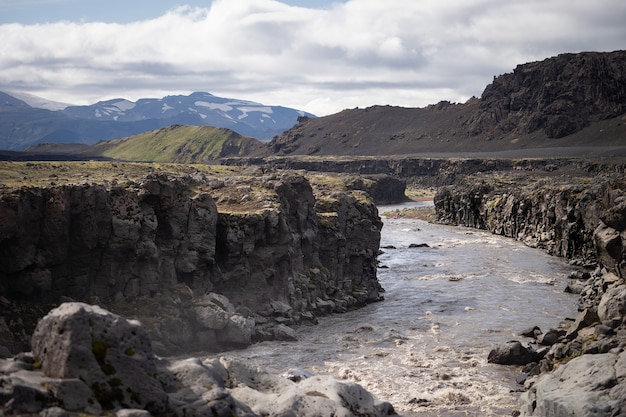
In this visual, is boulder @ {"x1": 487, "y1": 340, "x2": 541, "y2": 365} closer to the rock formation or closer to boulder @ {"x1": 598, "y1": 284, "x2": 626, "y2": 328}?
the rock formation

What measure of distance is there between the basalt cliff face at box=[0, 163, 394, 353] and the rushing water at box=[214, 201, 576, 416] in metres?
4.31

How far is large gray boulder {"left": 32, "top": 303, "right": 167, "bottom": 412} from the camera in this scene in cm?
2617

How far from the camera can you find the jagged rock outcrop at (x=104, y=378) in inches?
985

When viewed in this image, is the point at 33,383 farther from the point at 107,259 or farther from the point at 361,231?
the point at 361,231

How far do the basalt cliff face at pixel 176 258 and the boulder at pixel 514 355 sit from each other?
66.5 feet

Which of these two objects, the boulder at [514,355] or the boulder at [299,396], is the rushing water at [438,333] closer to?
the boulder at [514,355]

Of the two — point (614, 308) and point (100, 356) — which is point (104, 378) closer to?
point (100, 356)

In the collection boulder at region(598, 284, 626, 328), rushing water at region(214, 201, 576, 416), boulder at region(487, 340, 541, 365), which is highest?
boulder at region(598, 284, 626, 328)

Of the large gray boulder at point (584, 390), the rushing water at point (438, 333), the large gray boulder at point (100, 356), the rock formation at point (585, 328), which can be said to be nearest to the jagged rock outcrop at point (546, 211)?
the rock formation at point (585, 328)

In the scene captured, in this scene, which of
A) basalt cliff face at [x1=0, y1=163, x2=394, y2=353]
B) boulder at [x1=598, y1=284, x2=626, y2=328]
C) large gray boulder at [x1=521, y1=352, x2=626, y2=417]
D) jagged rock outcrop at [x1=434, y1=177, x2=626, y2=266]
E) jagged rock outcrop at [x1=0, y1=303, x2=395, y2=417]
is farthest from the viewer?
jagged rock outcrop at [x1=434, y1=177, x2=626, y2=266]

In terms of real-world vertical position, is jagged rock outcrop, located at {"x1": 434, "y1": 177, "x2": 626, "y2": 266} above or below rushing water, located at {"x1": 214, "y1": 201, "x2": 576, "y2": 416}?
above

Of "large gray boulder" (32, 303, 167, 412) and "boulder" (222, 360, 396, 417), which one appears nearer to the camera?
"large gray boulder" (32, 303, 167, 412)

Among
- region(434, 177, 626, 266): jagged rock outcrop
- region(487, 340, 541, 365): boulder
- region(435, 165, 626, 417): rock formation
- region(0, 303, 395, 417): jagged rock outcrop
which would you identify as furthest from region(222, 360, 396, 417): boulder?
region(434, 177, 626, 266): jagged rock outcrop

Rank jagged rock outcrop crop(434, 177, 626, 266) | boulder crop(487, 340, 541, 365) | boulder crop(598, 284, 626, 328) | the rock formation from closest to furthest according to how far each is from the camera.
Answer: the rock formation < boulder crop(598, 284, 626, 328) < boulder crop(487, 340, 541, 365) < jagged rock outcrop crop(434, 177, 626, 266)
